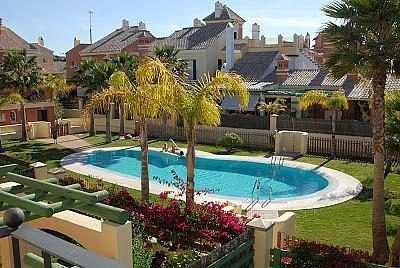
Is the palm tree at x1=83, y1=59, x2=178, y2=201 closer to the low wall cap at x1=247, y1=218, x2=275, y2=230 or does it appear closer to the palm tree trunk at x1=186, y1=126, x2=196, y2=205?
the palm tree trunk at x1=186, y1=126, x2=196, y2=205

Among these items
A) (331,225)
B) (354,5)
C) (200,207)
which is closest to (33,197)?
(200,207)

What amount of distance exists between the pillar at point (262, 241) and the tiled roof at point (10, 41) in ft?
139

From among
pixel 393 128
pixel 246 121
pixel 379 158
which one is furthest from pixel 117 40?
pixel 379 158

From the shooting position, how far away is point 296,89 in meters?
34.8

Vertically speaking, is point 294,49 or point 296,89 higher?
point 294,49

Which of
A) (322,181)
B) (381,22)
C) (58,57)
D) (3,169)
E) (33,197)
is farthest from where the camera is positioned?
(58,57)

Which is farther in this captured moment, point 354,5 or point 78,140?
point 78,140

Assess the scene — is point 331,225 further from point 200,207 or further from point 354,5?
point 354,5

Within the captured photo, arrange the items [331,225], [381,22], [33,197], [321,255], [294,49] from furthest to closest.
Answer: [294,49]
[331,225]
[381,22]
[321,255]
[33,197]

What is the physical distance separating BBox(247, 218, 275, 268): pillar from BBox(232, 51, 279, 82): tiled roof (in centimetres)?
2953

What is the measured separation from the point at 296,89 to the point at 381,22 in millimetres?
24573

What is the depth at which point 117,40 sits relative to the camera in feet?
173

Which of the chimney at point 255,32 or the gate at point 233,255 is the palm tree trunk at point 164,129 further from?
the gate at point 233,255

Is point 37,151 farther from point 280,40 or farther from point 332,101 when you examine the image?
point 280,40
